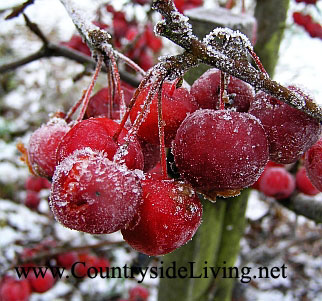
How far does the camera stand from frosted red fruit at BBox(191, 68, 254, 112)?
55cm

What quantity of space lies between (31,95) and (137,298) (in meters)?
2.86

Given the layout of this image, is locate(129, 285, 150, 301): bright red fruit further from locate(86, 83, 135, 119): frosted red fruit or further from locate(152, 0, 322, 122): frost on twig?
locate(152, 0, 322, 122): frost on twig

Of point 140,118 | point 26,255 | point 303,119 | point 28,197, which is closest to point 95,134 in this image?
point 140,118

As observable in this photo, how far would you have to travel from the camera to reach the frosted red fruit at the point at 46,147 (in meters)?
0.60

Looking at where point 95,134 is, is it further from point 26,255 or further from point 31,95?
point 31,95

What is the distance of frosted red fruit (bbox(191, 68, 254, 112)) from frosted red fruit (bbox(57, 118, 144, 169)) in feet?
0.50

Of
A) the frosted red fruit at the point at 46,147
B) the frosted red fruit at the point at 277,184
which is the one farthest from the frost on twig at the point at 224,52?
the frosted red fruit at the point at 277,184

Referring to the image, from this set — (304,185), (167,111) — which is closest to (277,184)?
(304,185)

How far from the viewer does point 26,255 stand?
1.62 metres

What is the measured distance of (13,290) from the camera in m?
1.47

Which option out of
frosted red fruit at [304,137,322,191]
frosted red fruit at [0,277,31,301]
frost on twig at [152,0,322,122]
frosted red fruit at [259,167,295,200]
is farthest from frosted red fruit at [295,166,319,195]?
frosted red fruit at [0,277,31,301]

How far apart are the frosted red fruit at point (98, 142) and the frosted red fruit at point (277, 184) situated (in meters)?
0.85

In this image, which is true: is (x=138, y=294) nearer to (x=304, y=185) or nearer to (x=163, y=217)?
(x=304, y=185)

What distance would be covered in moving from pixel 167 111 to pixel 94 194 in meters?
0.18
